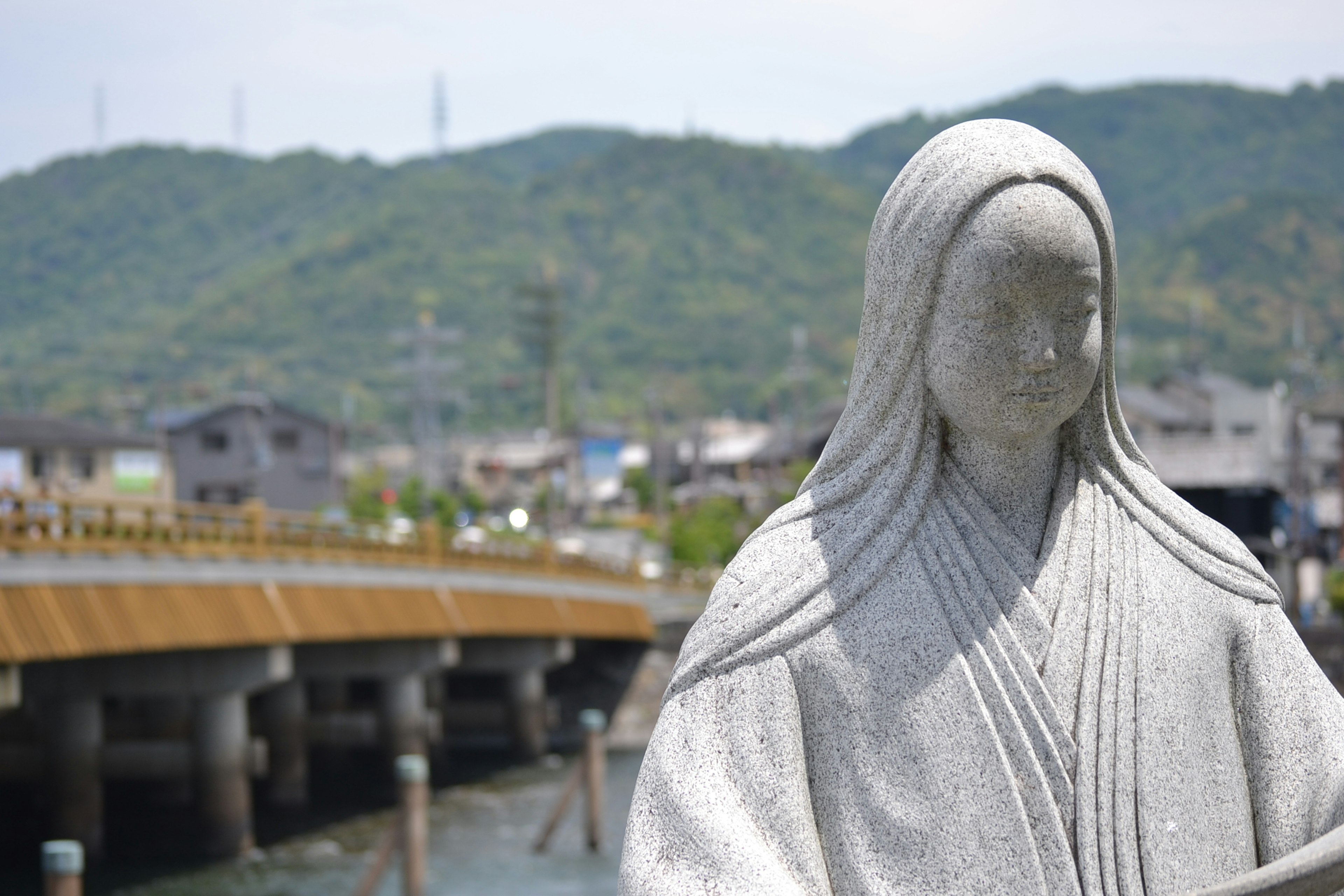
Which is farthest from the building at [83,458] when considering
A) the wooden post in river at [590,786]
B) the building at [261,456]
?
the wooden post in river at [590,786]

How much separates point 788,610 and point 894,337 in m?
0.65

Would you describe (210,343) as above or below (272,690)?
above

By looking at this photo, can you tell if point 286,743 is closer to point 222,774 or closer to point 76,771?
point 222,774

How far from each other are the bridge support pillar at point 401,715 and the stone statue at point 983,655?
2936 centimetres

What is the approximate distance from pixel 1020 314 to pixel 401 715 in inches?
1185

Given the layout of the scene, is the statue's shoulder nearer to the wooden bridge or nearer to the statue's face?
the statue's face

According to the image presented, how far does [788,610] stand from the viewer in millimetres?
3285

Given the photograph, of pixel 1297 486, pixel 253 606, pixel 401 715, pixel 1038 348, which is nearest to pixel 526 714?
pixel 401 715

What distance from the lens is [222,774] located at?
995 inches

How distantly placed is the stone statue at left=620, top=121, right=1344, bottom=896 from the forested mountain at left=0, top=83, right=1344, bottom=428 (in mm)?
75154

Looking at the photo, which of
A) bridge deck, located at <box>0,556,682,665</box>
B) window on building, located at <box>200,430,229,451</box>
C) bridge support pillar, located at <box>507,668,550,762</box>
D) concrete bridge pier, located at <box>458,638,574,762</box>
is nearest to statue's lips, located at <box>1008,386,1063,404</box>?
bridge deck, located at <box>0,556,682,665</box>

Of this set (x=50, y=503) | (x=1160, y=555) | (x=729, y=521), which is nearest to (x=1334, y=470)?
(x=729, y=521)

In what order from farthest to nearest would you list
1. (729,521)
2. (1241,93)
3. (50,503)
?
(1241,93)
(729,521)
(50,503)

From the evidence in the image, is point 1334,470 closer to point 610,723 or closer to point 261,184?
point 610,723
